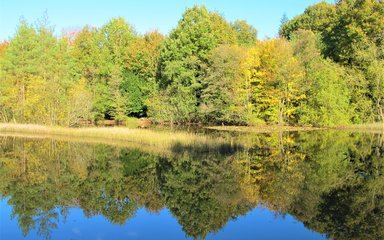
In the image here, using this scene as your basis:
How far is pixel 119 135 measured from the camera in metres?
31.3

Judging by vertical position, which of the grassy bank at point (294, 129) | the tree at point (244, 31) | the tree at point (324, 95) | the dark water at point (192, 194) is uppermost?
the tree at point (244, 31)

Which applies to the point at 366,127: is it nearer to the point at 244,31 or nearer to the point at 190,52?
the point at 190,52

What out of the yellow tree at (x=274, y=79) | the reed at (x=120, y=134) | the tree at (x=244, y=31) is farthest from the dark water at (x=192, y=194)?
the tree at (x=244, y=31)

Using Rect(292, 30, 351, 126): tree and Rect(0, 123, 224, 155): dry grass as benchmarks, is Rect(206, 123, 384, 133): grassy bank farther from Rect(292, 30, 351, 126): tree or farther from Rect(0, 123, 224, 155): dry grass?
Rect(0, 123, 224, 155): dry grass

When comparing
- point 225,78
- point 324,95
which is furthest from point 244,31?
point 324,95

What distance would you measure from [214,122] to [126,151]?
28190 mm

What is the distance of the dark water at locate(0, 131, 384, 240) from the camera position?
11.8 m

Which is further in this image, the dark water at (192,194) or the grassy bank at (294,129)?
the grassy bank at (294,129)

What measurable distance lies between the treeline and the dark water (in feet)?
69.7

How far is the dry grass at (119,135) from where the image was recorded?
92.4 ft

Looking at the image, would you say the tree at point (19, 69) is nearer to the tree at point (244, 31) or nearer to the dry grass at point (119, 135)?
the dry grass at point (119, 135)

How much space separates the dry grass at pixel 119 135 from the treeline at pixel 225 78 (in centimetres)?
377

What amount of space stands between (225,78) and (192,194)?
32019 millimetres

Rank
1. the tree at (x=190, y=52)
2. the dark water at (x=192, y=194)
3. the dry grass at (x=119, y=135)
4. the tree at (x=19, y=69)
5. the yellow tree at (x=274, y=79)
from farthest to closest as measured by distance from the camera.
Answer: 1. the tree at (x=190, y=52)
2. the yellow tree at (x=274, y=79)
3. the tree at (x=19, y=69)
4. the dry grass at (x=119, y=135)
5. the dark water at (x=192, y=194)
